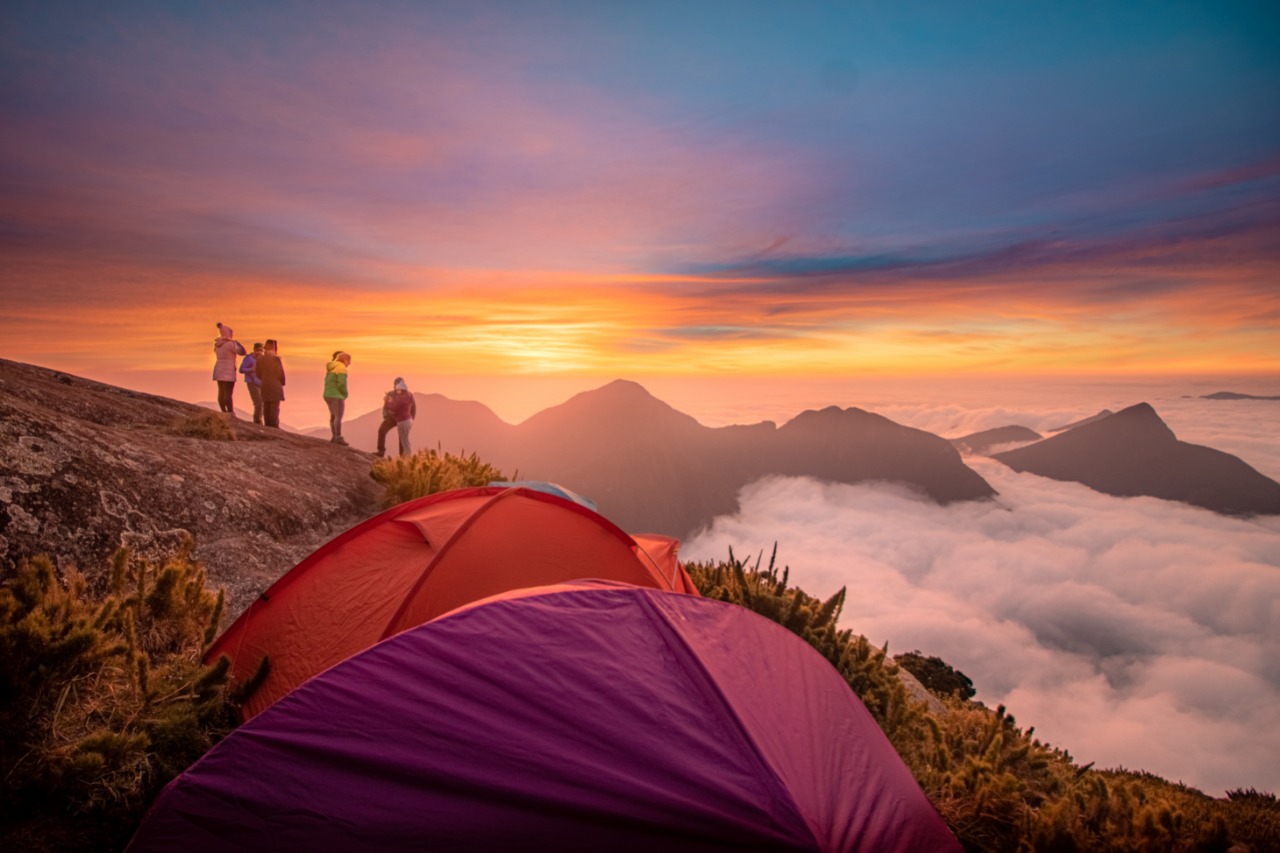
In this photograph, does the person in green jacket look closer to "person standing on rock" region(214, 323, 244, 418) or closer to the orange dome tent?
"person standing on rock" region(214, 323, 244, 418)

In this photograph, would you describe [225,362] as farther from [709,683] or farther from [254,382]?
[709,683]

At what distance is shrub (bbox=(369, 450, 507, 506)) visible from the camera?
13117 millimetres

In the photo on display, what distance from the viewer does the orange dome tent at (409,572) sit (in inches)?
231

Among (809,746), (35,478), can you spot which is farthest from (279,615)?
(809,746)

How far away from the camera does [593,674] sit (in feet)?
10.8

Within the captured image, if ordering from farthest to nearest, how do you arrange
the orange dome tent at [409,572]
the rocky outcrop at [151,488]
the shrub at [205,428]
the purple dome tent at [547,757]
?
the shrub at [205,428], the rocky outcrop at [151,488], the orange dome tent at [409,572], the purple dome tent at [547,757]

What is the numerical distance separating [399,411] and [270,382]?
4.28 meters

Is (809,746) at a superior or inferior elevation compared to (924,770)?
superior

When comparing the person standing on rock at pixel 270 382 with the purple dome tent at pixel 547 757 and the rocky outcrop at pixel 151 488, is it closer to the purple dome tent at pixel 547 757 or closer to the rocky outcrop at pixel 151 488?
the rocky outcrop at pixel 151 488

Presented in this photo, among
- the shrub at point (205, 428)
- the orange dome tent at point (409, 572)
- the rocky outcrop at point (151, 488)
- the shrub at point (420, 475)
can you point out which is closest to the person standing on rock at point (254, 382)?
the rocky outcrop at point (151, 488)

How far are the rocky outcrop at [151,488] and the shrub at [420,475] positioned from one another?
42cm

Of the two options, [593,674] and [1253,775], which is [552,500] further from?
[1253,775]

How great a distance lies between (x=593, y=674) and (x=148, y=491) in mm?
7805

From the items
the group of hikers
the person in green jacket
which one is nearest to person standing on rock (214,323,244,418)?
the group of hikers
